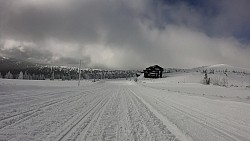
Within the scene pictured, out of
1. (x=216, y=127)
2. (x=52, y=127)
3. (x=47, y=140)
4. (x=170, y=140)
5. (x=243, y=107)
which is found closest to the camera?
(x=47, y=140)

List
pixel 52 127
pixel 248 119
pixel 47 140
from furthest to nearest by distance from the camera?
pixel 248 119
pixel 52 127
pixel 47 140

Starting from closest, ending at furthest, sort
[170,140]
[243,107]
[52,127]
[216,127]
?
[170,140]
[52,127]
[216,127]
[243,107]

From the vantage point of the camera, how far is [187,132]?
771cm

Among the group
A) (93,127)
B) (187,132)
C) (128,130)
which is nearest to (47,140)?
(93,127)

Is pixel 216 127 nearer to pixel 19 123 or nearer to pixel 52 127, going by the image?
pixel 52 127

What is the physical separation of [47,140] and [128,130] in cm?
261

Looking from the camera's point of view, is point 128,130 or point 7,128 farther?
point 128,130

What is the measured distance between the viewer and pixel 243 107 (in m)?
13.5

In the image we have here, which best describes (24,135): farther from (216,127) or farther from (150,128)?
(216,127)

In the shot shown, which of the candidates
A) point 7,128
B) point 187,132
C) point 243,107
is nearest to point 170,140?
point 187,132

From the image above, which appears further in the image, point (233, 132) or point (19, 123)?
point (233, 132)

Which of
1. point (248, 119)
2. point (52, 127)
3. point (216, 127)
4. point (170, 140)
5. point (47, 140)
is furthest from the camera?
point (248, 119)

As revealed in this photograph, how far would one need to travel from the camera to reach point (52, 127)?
7.16 m

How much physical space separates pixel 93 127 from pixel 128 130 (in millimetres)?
1097
